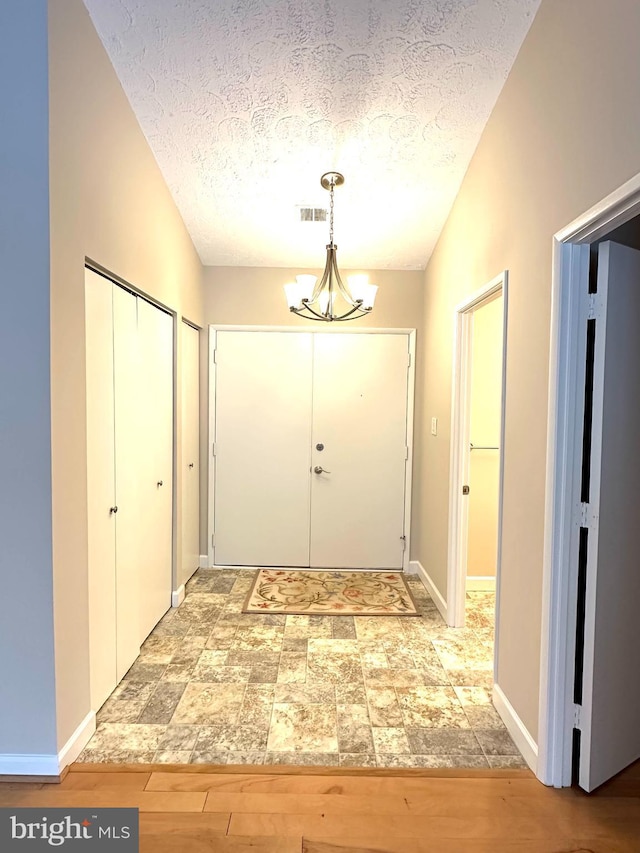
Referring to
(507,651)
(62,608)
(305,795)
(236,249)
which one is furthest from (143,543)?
(236,249)

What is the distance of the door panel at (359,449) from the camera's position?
12.8 feet

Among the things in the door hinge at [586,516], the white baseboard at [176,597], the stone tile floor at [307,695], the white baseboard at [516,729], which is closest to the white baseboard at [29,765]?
the stone tile floor at [307,695]

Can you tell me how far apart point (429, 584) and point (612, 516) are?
82.3 inches

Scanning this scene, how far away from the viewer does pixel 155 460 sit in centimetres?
286

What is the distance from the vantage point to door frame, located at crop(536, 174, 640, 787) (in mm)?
1665

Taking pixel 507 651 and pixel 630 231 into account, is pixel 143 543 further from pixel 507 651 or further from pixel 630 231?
pixel 630 231

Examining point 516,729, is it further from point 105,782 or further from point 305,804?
point 105,782

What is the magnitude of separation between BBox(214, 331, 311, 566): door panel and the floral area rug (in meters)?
0.23

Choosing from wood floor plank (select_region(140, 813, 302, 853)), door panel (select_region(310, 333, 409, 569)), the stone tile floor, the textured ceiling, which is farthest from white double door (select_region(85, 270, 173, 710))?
door panel (select_region(310, 333, 409, 569))

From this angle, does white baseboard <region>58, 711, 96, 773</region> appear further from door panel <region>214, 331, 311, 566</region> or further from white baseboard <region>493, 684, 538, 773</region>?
door panel <region>214, 331, 311, 566</region>

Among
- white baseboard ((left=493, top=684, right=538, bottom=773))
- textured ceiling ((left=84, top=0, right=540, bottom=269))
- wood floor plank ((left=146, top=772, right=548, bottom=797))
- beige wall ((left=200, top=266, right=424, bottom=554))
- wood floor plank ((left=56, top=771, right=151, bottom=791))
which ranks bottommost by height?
wood floor plank ((left=146, top=772, right=548, bottom=797))

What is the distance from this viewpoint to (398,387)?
12.8 ft

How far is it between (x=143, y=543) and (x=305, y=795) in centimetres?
152

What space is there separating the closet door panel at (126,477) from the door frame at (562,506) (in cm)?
192
